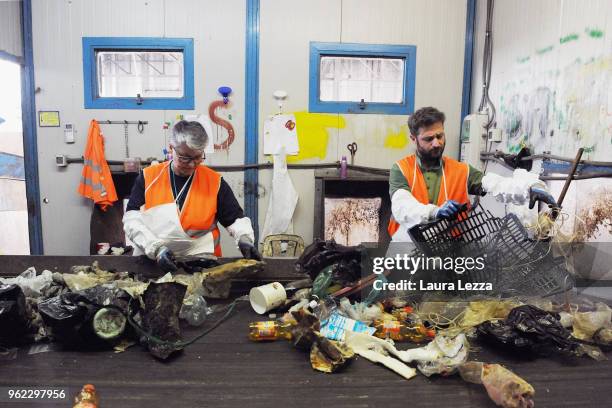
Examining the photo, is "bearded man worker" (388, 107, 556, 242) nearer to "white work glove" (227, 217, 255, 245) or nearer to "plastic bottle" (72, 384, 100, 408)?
"white work glove" (227, 217, 255, 245)

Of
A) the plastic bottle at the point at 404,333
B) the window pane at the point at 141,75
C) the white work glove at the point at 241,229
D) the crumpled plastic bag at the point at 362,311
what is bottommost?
the plastic bottle at the point at 404,333

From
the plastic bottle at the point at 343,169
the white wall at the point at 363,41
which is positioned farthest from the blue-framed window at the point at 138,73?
the plastic bottle at the point at 343,169

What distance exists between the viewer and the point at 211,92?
3.58m

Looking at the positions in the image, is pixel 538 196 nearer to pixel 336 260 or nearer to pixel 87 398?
pixel 336 260

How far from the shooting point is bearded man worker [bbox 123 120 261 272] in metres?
2.06

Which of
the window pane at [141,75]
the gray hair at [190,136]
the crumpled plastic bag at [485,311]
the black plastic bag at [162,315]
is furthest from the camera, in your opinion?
the window pane at [141,75]

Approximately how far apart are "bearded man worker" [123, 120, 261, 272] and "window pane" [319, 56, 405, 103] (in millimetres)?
1846

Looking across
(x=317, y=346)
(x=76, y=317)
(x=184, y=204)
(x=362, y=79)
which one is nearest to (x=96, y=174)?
(x=184, y=204)

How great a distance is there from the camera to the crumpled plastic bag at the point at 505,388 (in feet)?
2.90

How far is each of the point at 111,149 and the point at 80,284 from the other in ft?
8.09

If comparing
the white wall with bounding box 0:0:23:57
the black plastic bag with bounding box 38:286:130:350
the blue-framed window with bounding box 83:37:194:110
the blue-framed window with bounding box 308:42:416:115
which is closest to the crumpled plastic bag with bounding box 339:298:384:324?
the black plastic bag with bounding box 38:286:130:350

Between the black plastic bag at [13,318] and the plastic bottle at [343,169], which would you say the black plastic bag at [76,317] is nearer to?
the black plastic bag at [13,318]

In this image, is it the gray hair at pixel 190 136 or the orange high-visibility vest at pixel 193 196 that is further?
the orange high-visibility vest at pixel 193 196

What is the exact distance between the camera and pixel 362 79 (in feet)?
12.4
